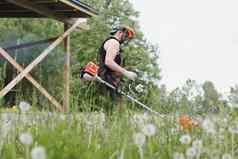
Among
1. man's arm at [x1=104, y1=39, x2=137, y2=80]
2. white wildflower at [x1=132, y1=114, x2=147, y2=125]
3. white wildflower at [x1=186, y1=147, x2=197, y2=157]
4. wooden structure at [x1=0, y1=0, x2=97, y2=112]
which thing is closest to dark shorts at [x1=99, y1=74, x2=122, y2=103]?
man's arm at [x1=104, y1=39, x2=137, y2=80]

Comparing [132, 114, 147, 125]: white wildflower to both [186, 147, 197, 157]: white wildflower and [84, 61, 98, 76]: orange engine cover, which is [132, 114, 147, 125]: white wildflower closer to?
[186, 147, 197, 157]: white wildflower

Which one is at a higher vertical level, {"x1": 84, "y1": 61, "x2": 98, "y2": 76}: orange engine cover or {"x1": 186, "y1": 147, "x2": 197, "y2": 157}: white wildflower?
{"x1": 84, "y1": 61, "x2": 98, "y2": 76}: orange engine cover

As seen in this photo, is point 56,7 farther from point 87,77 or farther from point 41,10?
point 87,77

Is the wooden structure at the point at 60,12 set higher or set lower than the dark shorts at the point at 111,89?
higher

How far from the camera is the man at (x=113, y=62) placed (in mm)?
6848

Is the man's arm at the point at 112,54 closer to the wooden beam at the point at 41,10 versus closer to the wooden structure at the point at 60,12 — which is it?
the wooden structure at the point at 60,12

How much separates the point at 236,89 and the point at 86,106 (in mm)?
785

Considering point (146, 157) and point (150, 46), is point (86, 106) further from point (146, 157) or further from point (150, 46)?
point (150, 46)

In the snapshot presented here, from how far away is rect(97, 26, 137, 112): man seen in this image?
6848 mm

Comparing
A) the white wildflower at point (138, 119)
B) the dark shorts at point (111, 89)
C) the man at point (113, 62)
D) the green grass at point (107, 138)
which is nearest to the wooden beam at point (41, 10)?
the man at point (113, 62)

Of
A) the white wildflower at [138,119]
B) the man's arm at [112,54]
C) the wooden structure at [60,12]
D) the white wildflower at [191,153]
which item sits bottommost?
the white wildflower at [191,153]

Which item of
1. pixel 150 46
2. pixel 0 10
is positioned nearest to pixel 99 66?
pixel 0 10

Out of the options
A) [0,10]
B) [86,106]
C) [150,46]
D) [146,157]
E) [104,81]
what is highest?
[150,46]

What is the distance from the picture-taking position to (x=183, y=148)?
184 centimetres
